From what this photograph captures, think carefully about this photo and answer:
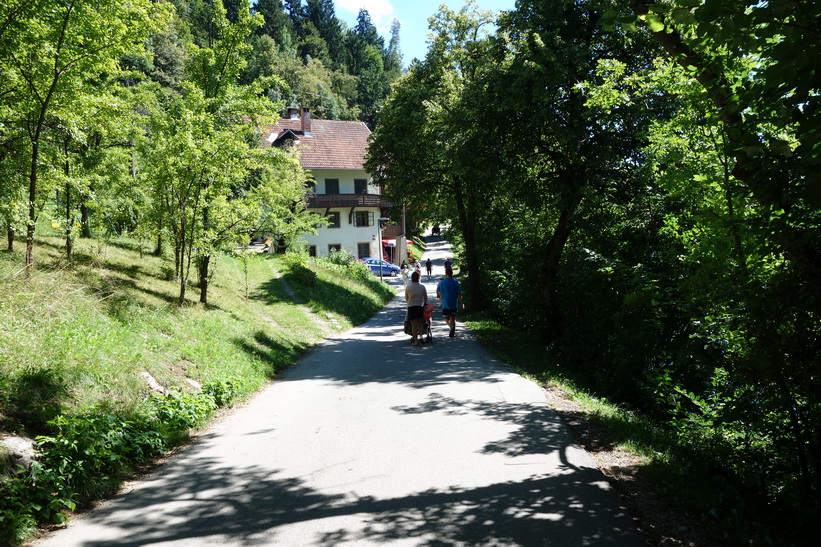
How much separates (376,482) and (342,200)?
48.4 meters

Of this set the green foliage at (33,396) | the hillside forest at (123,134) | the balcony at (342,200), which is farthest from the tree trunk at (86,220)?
the balcony at (342,200)

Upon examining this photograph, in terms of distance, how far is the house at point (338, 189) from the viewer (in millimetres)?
52375

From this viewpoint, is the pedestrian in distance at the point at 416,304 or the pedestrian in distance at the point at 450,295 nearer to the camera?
the pedestrian in distance at the point at 416,304

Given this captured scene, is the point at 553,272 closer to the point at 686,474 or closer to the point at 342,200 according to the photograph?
the point at 686,474

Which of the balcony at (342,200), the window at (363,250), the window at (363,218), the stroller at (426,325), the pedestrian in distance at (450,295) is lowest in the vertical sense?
the stroller at (426,325)

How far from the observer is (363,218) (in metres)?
55.4

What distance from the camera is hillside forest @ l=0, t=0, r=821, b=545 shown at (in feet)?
13.2

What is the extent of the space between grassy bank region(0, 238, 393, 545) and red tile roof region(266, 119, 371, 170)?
123ft

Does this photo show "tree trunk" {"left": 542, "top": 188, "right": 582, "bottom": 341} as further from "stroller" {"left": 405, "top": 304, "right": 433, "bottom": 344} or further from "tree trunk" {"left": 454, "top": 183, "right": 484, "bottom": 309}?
"tree trunk" {"left": 454, "top": 183, "right": 484, "bottom": 309}

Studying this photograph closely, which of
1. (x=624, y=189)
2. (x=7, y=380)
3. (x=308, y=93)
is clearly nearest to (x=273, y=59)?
(x=308, y=93)

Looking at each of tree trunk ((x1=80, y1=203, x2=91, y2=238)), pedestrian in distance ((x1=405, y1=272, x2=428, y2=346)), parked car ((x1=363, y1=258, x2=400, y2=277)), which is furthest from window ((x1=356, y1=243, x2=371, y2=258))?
pedestrian in distance ((x1=405, y1=272, x2=428, y2=346))

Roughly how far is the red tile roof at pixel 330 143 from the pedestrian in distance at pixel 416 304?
128 feet

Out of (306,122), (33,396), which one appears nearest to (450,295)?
(33,396)

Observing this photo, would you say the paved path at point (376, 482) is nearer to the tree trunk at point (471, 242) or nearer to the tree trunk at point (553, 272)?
the tree trunk at point (553, 272)
